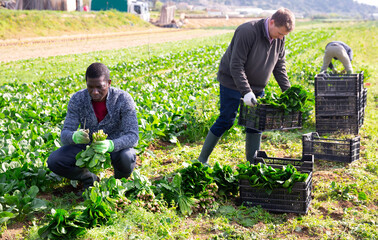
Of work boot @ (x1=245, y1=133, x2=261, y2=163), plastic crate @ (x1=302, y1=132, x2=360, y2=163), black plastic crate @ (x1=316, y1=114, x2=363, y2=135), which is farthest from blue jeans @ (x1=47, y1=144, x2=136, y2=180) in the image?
black plastic crate @ (x1=316, y1=114, x2=363, y2=135)

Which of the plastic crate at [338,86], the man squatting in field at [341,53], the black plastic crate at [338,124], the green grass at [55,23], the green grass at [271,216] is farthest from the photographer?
the green grass at [55,23]

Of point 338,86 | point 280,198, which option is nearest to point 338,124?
point 338,86

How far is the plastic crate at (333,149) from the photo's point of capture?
5.44 metres

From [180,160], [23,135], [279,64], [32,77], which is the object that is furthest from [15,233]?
[32,77]

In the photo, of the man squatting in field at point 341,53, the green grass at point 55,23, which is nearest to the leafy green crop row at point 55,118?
the man squatting in field at point 341,53

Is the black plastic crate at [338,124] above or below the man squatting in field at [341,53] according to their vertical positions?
below

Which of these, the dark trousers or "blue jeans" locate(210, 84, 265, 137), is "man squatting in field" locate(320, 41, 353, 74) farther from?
the dark trousers

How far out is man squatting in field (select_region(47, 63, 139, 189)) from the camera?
4121 mm

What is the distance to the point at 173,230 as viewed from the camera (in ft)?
12.2

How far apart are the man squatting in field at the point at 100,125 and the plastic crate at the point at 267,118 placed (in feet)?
4.19

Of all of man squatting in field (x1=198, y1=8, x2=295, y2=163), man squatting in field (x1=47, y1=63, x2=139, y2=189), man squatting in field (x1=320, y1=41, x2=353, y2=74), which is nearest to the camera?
man squatting in field (x1=47, y1=63, x2=139, y2=189)

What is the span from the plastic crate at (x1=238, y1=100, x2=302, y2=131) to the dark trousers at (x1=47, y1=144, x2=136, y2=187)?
53.0 inches

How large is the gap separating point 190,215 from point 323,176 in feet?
6.21

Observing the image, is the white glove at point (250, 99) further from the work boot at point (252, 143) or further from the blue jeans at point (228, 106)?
the work boot at point (252, 143)
